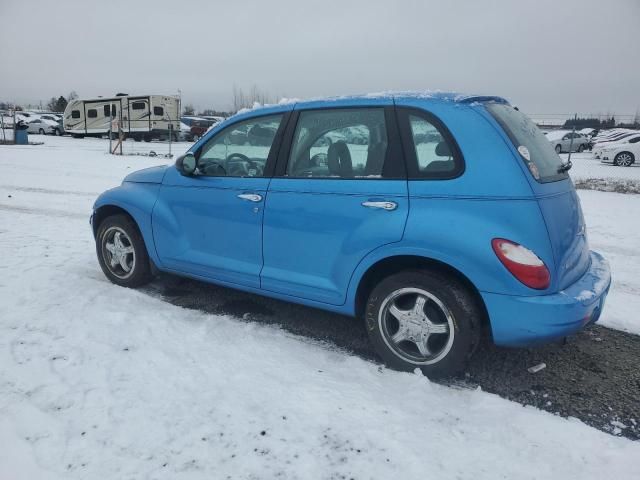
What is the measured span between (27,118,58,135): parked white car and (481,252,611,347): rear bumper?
135 ft

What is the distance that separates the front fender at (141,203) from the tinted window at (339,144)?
1.54m

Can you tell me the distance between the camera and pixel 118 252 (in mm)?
4535

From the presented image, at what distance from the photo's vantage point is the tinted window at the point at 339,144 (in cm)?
316

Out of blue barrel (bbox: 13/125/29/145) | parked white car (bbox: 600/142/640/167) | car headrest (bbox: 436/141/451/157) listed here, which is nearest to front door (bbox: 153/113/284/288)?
car headrest (bbox: 436/141/451/157)

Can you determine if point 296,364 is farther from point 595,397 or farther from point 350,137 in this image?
point 595,397

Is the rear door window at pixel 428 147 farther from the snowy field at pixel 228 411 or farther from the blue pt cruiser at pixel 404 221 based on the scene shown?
the snowy field at pixel 228 411

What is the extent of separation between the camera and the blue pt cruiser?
106 inches

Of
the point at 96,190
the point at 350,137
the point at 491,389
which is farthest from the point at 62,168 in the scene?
the point at 491,389

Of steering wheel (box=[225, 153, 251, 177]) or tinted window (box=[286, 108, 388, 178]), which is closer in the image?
tinted window (box=[286, 108, 388, 178])

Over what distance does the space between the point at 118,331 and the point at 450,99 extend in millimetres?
3004

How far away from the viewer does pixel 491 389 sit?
9.72 ft

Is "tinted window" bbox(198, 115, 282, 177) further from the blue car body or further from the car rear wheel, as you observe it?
the car rear wheel

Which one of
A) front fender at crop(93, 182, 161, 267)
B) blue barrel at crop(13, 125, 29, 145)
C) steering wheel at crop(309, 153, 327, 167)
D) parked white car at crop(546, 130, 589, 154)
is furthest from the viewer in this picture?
parked white car at crop(546, 130, 589, 154)

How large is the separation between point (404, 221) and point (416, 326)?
28.1 inches
